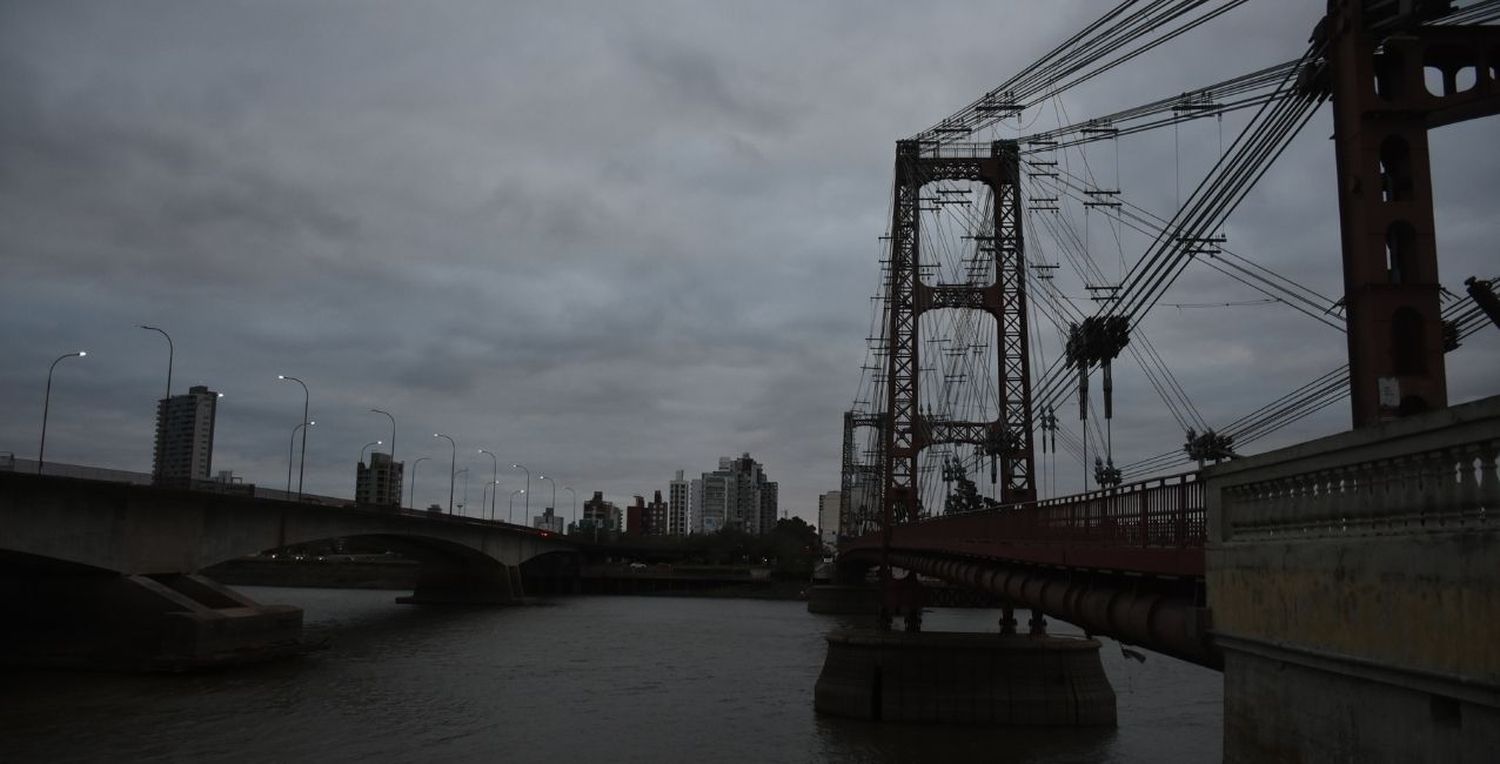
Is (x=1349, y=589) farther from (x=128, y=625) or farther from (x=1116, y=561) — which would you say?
(x=128, y=625)

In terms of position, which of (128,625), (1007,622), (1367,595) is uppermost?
(1367,595)

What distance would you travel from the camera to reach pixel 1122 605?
20.9 meters

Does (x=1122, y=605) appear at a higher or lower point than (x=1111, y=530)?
lower

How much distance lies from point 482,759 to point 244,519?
3982 centimetres

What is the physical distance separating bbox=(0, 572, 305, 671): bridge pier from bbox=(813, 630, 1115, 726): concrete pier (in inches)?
1161

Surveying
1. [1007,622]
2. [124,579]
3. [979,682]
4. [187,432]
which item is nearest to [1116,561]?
[979,682]

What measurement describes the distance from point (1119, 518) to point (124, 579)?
49.8 meters

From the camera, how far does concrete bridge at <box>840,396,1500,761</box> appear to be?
10.2 meters

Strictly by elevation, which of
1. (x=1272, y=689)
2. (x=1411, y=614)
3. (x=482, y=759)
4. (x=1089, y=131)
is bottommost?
(x=482, y=759)

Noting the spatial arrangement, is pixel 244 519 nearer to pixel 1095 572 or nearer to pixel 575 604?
pixel 1095 572

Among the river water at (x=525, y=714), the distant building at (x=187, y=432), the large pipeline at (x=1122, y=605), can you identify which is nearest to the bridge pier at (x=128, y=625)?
the river water at (x=525, y=714)

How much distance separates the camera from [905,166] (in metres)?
64.6

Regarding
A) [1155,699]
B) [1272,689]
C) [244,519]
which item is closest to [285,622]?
[244,519]

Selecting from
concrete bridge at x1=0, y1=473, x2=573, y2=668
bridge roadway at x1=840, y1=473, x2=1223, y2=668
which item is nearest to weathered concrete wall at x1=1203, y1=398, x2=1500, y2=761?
bridge roadway at x1=840, y1=473, x2=1223, y2=668
